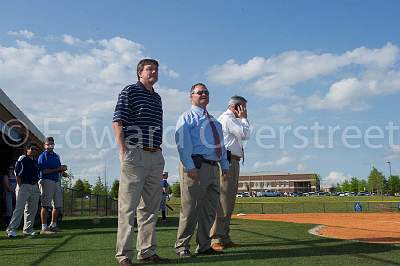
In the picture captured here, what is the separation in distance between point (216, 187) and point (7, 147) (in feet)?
38.1

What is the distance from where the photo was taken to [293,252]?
18.4ft

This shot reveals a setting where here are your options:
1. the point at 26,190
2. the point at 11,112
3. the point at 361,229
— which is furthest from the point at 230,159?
the point at 11,112

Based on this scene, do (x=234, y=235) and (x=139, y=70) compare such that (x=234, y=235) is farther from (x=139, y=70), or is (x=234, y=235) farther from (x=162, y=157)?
(x=139, y=70)

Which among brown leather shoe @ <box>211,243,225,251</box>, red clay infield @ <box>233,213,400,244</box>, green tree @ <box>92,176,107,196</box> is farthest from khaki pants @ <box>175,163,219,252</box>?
green tree @ <box>92,176,107,196</box>

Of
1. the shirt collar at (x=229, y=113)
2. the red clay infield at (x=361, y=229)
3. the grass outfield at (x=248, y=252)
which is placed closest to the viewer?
the grass outfield at (x=248, y=252)

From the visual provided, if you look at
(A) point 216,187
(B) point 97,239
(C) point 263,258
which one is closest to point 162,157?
(A) point 216,187

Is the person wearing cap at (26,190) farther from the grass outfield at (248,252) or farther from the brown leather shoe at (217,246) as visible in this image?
the brown leather shoe at (217,246)

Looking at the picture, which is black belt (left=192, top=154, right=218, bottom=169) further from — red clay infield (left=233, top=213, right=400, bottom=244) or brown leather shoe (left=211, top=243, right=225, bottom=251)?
red clay infield (left=233, top=213, right=400, bottom=244)

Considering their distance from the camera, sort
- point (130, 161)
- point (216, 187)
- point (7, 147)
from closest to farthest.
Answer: point (130, 161)
point (216, 187)
point (7, 147)

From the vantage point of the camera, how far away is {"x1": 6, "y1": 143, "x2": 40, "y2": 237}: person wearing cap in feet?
29.0

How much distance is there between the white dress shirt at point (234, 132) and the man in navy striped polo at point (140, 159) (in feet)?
4.83

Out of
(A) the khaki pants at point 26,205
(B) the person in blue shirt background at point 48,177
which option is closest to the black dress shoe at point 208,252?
(A) the khaki pants at point 26,205

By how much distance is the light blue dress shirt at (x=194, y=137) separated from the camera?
530cm

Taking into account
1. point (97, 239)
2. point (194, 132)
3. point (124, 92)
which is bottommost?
point (97, 239)
